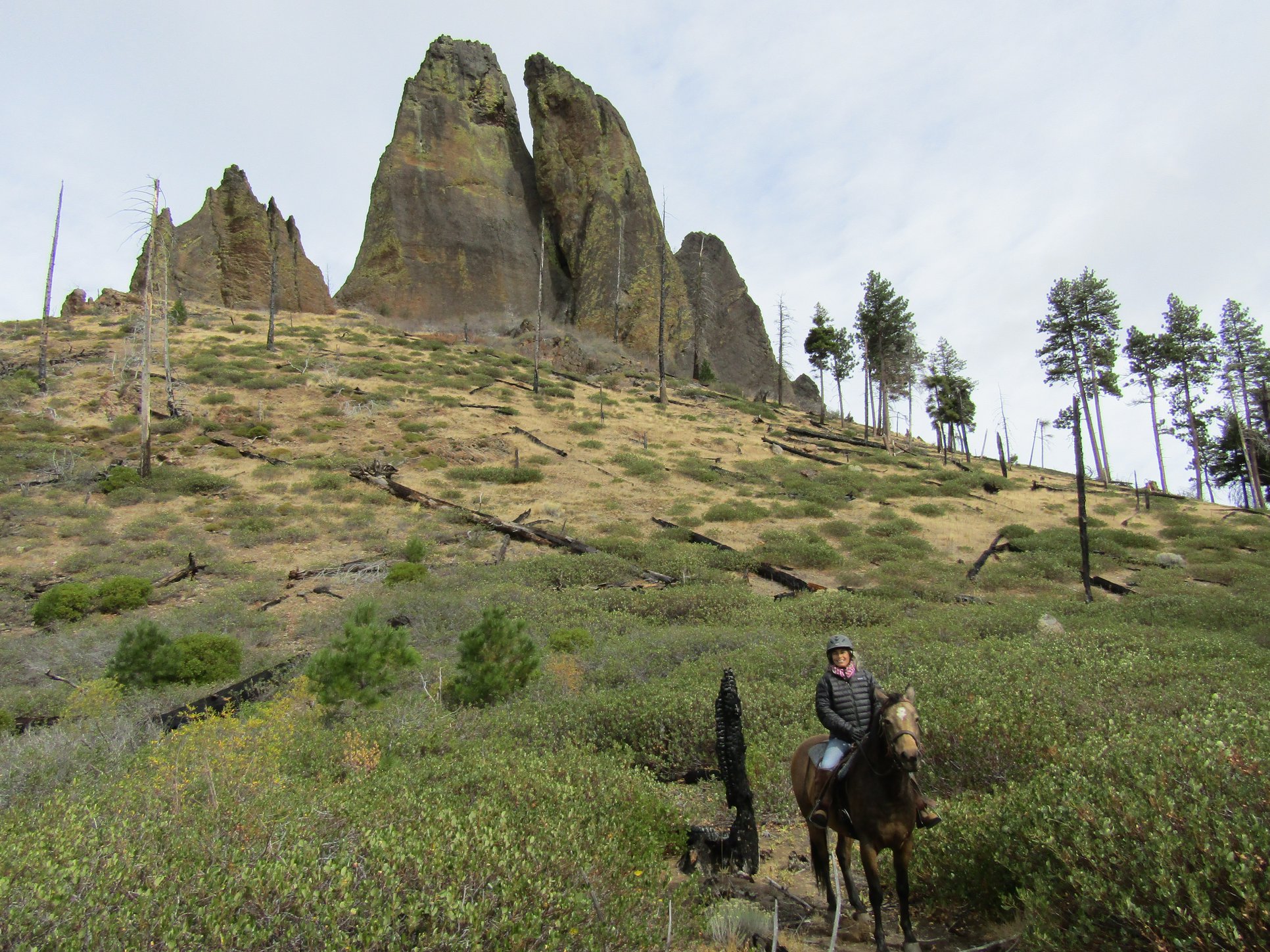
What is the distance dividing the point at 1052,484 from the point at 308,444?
136ft

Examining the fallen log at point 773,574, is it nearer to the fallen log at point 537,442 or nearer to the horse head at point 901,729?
the fallen log at point 537,442

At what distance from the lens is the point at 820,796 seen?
16.8 feet

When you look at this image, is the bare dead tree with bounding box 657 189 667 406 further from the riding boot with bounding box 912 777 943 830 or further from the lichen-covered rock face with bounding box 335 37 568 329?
the riding boot with bounding box 912 777 943 830

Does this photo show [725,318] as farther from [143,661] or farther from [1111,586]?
[143,661]

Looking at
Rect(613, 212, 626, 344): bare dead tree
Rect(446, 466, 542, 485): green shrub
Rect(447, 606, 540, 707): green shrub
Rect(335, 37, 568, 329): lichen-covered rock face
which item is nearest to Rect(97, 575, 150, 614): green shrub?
Rect(447, 606, 540, 707): green shrub

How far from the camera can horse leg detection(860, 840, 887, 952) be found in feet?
14.7

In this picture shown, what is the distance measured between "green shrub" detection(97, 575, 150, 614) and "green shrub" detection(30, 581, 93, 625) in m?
0.25

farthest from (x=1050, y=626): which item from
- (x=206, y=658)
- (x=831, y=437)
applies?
(x=831, y=437)

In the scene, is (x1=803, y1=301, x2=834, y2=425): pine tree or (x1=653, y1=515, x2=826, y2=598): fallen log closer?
(x1=653, y1=515, x2=826, y2=598): fallen log

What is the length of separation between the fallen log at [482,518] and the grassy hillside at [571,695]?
595 mm

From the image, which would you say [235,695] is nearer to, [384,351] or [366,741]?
[366,741]

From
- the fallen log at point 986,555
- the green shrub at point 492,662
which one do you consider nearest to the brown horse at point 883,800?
the green shrub at point 492,662

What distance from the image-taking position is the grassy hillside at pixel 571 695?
12.3ft

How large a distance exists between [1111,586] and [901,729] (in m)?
20.1
